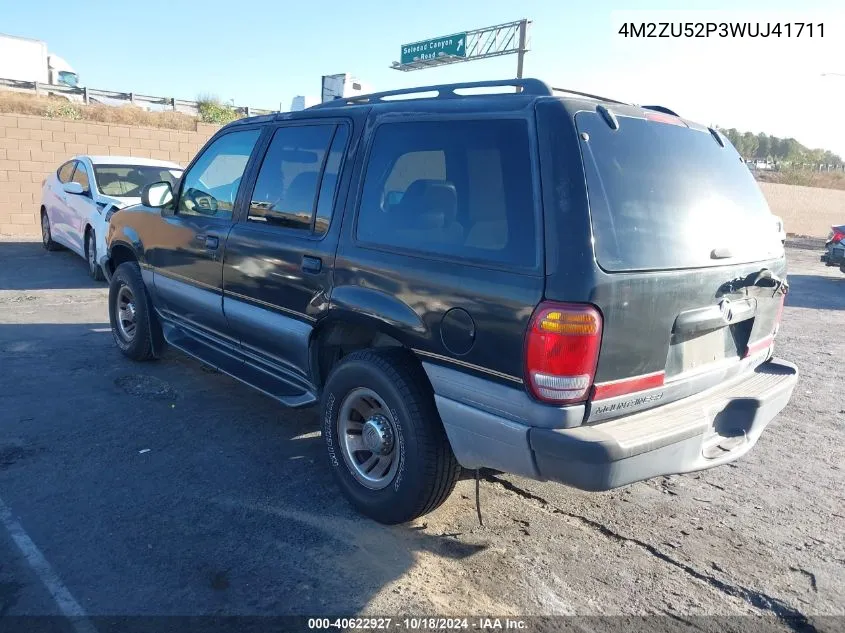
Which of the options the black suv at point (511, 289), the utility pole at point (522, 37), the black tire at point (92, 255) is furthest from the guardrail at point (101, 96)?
the black suv at point (511, 289)

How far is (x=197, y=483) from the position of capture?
3762mm

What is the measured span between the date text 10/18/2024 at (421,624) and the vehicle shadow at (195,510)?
7cm

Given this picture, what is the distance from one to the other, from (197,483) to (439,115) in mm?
2365

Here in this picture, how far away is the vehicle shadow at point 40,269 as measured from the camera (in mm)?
9367

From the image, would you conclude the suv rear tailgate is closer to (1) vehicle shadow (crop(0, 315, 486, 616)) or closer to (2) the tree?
(1) vehicle shadow (crop(0, 315, 486, 616))

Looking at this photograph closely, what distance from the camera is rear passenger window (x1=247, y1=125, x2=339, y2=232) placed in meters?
3.82

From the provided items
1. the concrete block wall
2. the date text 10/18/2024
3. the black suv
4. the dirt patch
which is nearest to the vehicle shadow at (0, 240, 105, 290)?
the concrete block wall

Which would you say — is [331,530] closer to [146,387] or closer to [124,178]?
[146,387]

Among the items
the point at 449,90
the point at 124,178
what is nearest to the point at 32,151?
the point at 124,178

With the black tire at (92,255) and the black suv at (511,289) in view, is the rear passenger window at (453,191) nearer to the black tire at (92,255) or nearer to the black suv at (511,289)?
the black suv at (511,289)

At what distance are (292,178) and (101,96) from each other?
34.2m

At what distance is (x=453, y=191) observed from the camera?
121 inches

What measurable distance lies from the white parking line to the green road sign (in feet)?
73.4

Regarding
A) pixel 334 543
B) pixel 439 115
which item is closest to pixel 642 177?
pixel 439 115
